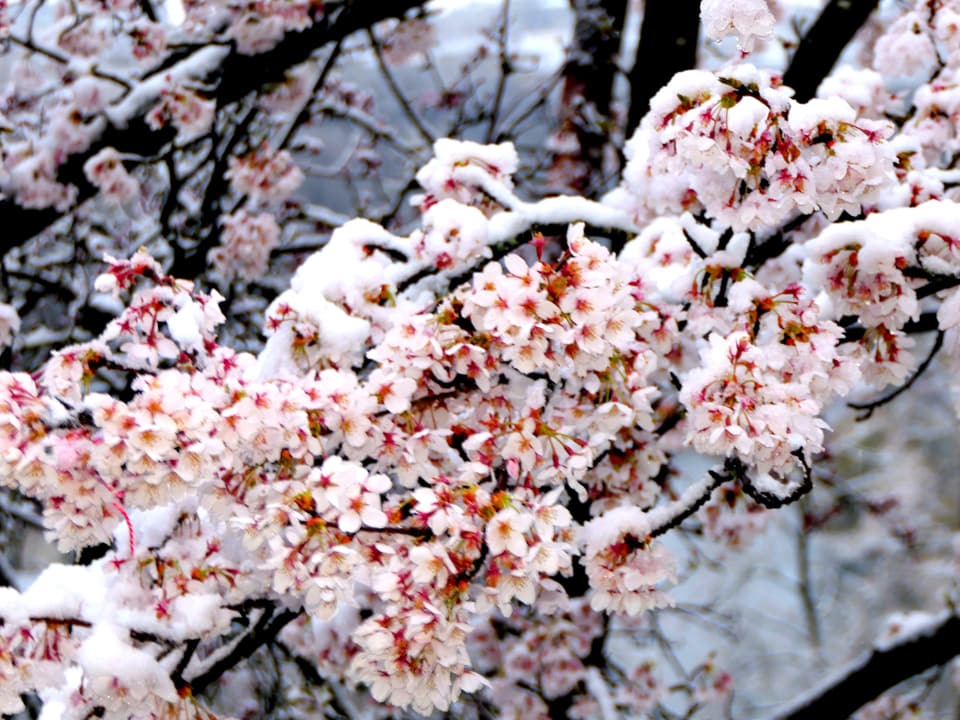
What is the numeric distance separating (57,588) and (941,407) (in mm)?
10693

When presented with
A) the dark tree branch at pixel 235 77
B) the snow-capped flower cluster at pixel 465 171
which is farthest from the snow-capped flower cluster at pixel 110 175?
the snow-capped flower cluster at pixel 465 171

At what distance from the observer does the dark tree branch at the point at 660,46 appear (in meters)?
3.82

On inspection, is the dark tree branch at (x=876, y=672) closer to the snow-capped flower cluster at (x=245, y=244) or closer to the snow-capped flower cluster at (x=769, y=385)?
the snow-capped flower cluster at (x=769, y=385)

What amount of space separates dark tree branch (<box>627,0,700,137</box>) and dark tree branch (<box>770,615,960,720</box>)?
231cm

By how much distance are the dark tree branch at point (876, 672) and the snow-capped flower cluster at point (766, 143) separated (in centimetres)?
214

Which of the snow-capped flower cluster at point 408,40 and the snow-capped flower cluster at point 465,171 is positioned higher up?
the snow-capped flower cluster at point 408,40

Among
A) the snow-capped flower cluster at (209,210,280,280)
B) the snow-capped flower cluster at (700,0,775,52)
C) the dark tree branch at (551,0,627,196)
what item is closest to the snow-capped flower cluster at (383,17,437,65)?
the dark tree branch at (551,0,627,196)

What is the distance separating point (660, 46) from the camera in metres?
3.82

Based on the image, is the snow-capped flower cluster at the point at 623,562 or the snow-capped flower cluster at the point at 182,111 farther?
the snow-capped flower cluster at the point at 182,111

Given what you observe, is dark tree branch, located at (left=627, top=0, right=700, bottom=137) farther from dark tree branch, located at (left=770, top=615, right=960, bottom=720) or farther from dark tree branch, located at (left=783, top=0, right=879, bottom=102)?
dark tree branch, located at (left=770, top=615, right=960, bottom=720)

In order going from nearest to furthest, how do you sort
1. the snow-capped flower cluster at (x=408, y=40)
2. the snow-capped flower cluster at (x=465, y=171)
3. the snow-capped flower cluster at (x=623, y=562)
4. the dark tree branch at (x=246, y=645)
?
1. the snow-capped flower cluster at (x=623, y=562)
2. the dark tree branch at (x=246, y=645)
3. the snow-capped flower cluster at (x=465, y=171)
4. the snow-capped flower cluster at (x=408, y=40)

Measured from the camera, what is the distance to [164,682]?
1.70m

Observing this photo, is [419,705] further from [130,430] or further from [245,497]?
[130,430]

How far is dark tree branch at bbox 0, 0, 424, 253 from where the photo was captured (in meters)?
3.68
